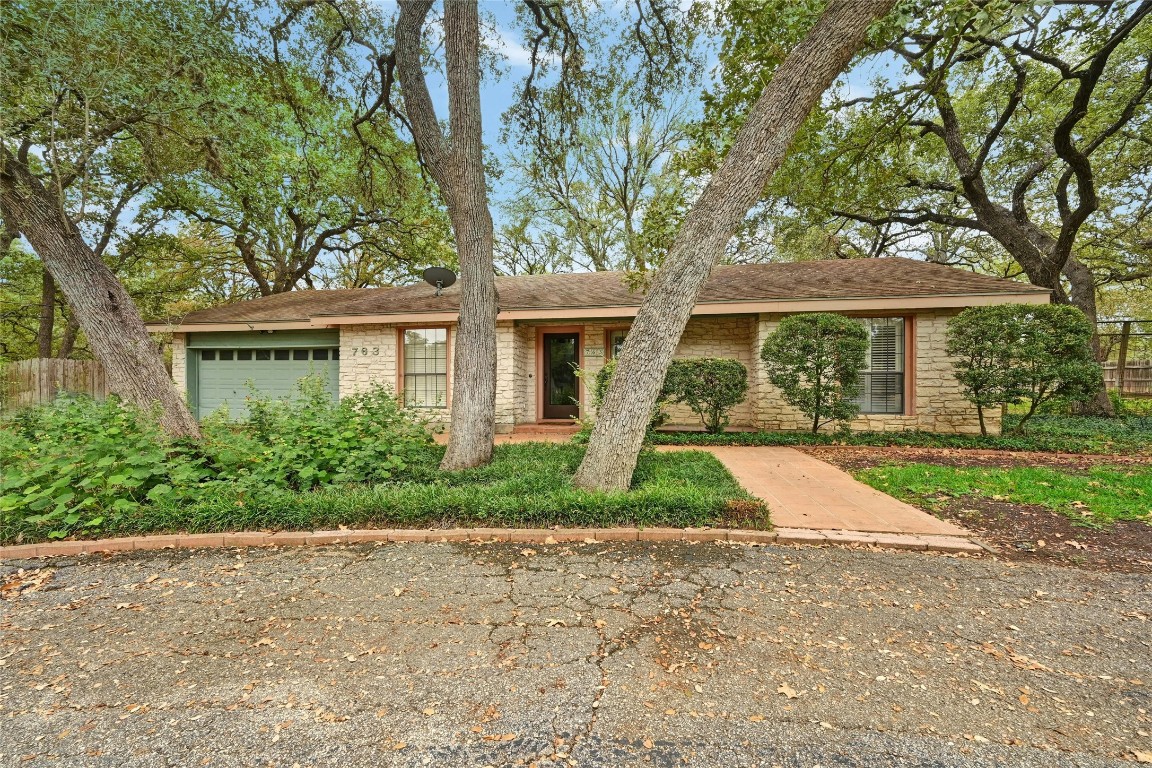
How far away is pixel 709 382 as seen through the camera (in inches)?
301

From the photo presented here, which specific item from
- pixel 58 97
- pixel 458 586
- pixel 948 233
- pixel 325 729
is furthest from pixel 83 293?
pixel 948 233

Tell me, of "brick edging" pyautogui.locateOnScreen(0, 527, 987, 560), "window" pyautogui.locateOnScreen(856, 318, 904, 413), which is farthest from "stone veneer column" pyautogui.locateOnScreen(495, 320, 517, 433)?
"window" pyautogui.locateOnScreen(856, 318, 904, 413)

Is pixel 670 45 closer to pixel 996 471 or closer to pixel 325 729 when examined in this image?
pixel 996 471

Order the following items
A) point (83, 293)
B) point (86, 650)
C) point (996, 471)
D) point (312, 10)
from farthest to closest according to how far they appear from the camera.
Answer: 1. point (312, 10)
2. point (996, 471)
3. point (83, 293)
4. point (86, 650)

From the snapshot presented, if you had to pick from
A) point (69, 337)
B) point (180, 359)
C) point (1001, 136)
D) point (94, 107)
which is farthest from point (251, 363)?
point (1001, 136)

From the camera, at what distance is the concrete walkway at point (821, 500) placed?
3.54 meters

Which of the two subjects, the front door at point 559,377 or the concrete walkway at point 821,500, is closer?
the concrete walkway at point 821,500

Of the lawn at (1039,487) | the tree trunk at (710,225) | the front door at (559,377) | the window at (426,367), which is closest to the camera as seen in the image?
the tree trunk at (710,225)

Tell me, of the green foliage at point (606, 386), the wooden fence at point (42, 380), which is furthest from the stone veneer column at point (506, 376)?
the wooden fence at point (42, 380)

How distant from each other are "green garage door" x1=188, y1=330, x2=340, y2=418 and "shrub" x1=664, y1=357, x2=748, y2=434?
7267 mm

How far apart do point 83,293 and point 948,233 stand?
21.5 meters

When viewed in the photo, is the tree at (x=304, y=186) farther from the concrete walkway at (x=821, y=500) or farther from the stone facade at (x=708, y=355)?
the concrete walkway at (x=821, y=500)

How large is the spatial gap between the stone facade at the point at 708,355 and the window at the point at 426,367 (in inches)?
7.7

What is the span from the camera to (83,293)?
4.10m
